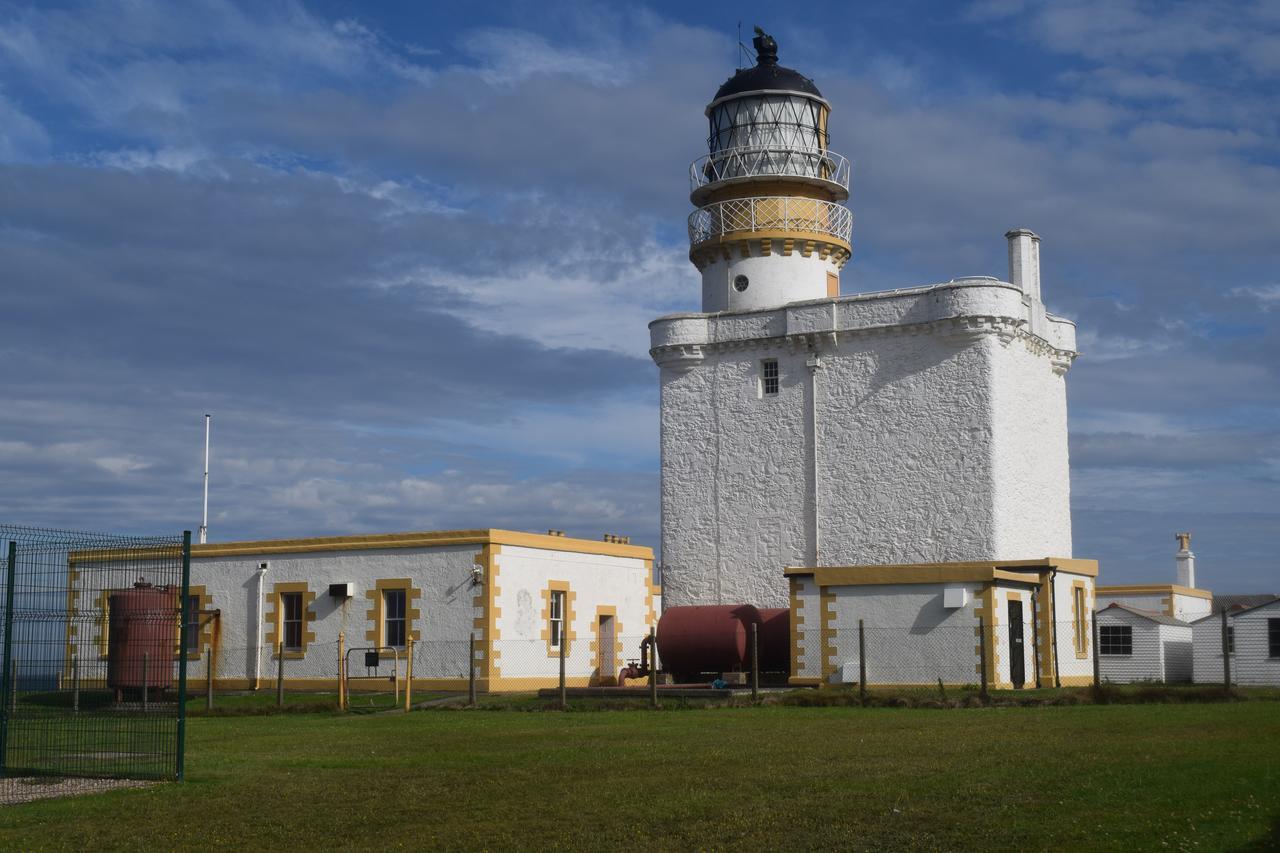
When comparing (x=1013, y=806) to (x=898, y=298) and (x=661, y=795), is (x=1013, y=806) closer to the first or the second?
(x=661, y=795)

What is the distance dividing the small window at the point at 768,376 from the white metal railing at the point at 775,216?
374 cm

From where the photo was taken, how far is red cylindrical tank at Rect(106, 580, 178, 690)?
2309cm

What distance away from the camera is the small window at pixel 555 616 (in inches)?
1283

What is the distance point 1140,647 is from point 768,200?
50.8 ft

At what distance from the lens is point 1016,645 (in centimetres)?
2836

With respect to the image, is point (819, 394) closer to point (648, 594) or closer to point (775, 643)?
point (775, 643)

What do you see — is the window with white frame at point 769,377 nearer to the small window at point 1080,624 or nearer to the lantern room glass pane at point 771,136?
the lantern room glass pane at point 771,136

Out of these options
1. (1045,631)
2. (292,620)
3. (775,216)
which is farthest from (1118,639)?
(292,620)

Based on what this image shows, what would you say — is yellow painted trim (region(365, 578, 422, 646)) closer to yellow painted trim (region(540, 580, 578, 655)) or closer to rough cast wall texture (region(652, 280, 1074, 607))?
yellow painted trim (region(540, 580, 578, 655))

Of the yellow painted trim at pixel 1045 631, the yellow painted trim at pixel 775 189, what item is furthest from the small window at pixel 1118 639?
the yellow painted trim at pixel 775 189

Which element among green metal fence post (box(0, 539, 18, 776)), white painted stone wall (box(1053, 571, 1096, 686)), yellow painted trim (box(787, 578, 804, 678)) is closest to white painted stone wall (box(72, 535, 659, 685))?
yellow painted trim (box(787, 578, 804, 678))

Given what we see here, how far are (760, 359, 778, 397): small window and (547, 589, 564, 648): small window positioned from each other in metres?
7.43

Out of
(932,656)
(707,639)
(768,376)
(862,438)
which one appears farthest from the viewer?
(768,376)

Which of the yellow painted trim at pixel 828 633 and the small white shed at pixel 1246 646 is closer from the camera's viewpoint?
the yellow painted trim at pixel 828 633
